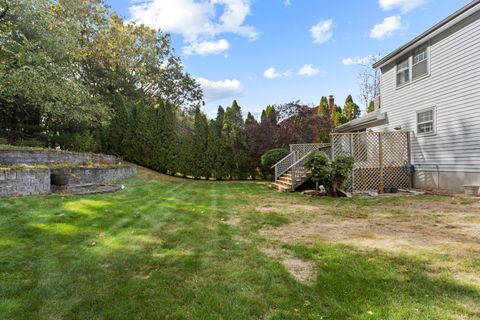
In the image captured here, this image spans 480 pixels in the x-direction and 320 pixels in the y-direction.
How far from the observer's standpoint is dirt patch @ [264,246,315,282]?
3.10 meters

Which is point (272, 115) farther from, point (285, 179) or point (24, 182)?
point (24, 182)

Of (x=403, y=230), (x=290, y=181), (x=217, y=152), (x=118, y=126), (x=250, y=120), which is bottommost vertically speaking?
(x=403, y=230)

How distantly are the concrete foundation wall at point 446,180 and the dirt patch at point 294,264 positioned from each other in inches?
325

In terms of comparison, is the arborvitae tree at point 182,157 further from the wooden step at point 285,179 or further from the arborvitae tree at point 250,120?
the wooden step at point 285,179

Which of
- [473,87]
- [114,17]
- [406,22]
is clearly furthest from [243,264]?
[114,17]

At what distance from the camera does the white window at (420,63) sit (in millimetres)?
10781

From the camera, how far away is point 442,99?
1004 centimetres

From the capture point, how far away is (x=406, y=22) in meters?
14.4

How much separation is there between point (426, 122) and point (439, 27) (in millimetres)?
3186

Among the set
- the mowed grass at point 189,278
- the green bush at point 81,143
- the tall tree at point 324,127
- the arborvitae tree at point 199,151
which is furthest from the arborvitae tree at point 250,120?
the mowed grass at point 189,278

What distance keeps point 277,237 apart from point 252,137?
1190 centimetres

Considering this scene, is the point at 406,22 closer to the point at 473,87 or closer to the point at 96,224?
the point at 473,87

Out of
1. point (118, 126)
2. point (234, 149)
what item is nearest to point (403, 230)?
point (234, 149)

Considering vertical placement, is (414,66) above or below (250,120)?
above
